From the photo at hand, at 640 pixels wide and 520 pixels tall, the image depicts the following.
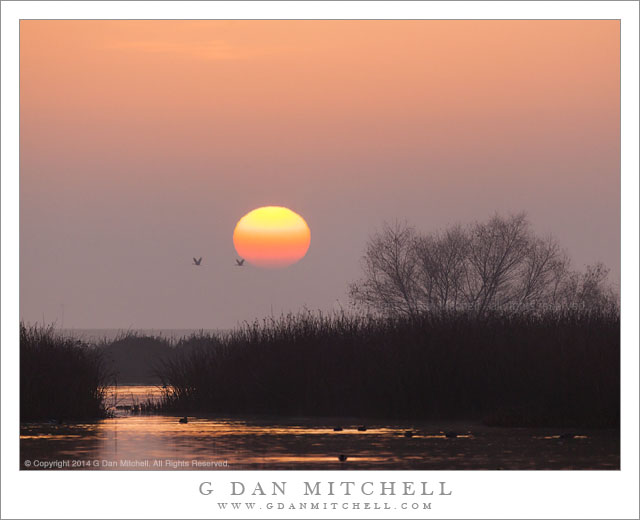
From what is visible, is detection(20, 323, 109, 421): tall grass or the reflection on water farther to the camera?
detection(20, 323, 109, 421): tall grass

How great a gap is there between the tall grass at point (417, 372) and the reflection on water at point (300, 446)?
1091 millimetres

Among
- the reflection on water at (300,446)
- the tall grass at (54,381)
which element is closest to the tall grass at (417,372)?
the reflection on water at (300,446)

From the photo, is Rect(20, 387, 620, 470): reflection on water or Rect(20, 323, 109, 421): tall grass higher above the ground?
Rect(20, 323, 109, 421): tall grass

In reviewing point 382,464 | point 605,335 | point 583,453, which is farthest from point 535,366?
point 382,464

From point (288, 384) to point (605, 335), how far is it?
270 inches

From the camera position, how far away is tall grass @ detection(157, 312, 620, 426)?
23359 mm

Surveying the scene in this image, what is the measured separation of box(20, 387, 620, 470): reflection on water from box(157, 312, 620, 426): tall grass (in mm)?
1091

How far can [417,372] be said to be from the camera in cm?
2503

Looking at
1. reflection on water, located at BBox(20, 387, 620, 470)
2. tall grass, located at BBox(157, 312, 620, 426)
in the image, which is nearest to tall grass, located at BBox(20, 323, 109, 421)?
reflection on water, located at BBox(20, 387, 620, 470)

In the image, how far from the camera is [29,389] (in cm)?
2372

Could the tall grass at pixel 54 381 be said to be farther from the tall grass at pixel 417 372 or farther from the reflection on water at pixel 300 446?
the tall grass at pixel 417 372

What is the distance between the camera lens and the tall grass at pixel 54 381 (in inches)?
934

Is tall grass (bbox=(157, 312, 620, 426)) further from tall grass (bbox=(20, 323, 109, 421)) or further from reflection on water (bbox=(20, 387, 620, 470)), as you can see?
tall grass (bbox=(20, 323, 109, 421))

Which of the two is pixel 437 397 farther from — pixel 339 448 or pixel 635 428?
pixel 635 428
